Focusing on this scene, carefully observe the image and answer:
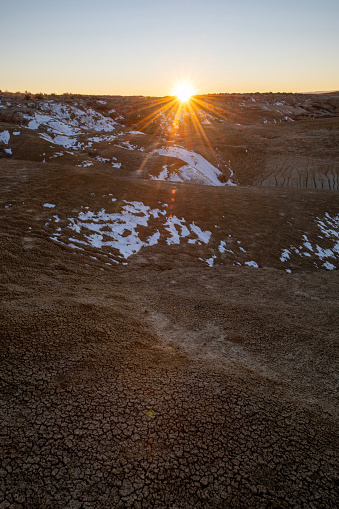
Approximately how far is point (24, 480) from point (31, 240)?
783 centimetres

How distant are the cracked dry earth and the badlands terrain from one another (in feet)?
0.07

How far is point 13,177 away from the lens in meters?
14.1

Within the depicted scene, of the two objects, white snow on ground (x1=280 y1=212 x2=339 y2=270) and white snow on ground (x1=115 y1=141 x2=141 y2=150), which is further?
white snow on ground (x1=115 y1=141 x2=141 y2=150)

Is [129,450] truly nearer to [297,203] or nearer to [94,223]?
[94,223]

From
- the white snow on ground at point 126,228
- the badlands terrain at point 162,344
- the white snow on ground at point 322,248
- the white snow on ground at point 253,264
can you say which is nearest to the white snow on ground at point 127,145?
the badlands terrain at point 162,344

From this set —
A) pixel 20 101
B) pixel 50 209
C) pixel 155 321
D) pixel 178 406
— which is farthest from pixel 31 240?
pixel 20 101

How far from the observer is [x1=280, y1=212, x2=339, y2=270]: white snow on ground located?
1397cm

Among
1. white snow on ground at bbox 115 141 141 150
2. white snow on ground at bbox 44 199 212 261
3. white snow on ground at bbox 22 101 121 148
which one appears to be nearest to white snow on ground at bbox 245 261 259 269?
white snow on ground at bbox 44 199 212 261

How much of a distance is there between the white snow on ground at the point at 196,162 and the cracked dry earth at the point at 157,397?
1846 cm

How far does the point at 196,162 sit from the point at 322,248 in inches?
583

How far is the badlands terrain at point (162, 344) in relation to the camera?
127 inches

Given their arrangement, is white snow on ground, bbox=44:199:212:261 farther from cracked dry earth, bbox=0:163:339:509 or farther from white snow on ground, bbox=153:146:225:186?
white snow on ground, bbox=153:146:225:186

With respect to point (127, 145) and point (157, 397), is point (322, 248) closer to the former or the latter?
point (157, 397)

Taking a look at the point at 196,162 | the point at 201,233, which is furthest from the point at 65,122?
the point at 201,233
